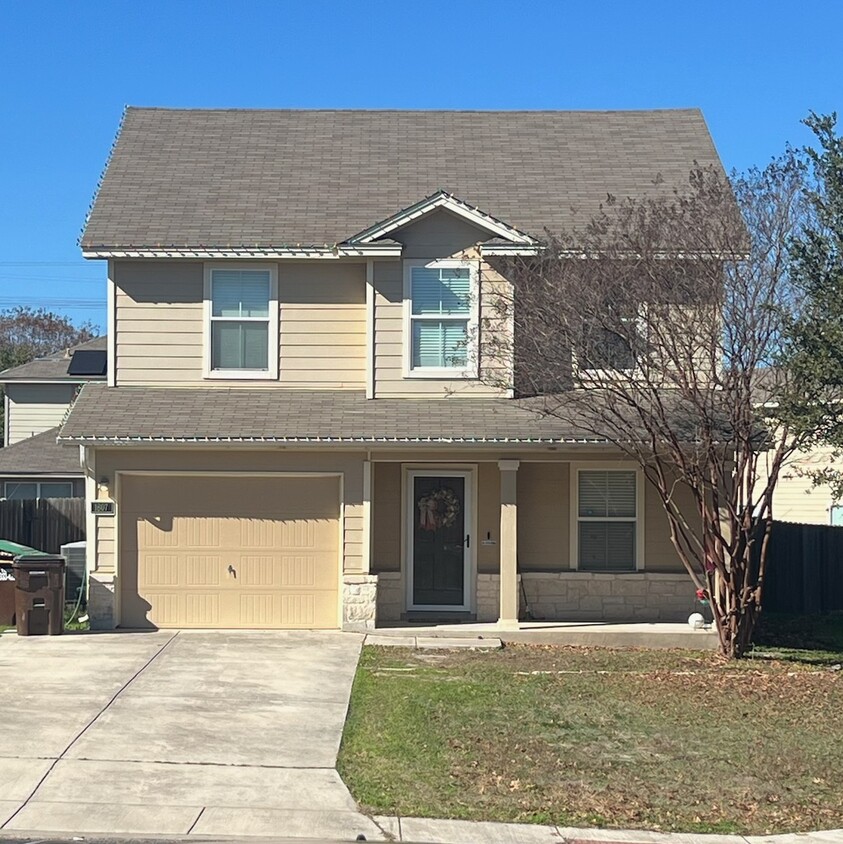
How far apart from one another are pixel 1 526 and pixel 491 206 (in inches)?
418

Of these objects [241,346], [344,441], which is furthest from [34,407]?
[344,441]

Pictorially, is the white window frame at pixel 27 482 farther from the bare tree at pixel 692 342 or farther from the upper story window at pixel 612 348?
the upper story window at pixel 612 348

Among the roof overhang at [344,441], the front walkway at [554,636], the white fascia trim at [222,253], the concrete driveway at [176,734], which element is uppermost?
the white fascia trim at [222,253]

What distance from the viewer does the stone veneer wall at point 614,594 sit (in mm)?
17203

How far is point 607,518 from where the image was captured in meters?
17.4

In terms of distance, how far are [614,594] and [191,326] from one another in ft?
24.4

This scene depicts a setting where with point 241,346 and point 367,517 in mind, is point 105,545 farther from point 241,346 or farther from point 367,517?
point 367,517

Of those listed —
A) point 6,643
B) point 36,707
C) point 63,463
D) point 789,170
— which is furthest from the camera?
point 63,463

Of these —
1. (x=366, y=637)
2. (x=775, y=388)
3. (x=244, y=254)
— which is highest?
(x=244, y=254)

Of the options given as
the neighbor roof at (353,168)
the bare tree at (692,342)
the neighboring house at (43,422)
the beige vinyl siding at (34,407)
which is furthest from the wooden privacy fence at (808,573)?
the beige vinyl siding at (34,407)

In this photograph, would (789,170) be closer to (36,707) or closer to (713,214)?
(713,214)

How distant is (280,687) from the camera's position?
12977 mm

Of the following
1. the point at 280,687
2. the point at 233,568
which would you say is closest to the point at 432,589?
the point at 233,568

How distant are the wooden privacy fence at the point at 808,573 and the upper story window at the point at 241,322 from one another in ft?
31.9
